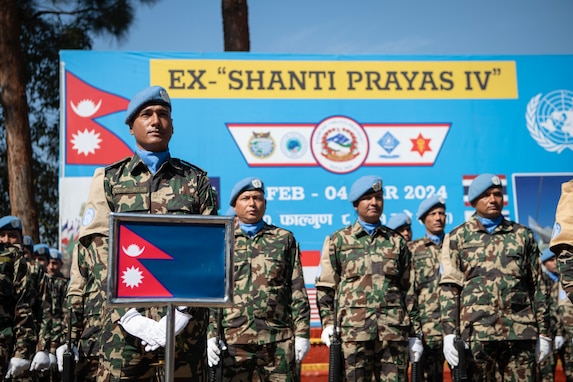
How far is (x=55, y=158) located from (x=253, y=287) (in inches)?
484

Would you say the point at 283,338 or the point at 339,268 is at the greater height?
the point at 339,268

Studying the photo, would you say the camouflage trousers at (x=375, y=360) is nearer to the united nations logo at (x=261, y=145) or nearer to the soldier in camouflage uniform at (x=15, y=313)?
the soldier in camouflage uniform at (x=15, y=313)

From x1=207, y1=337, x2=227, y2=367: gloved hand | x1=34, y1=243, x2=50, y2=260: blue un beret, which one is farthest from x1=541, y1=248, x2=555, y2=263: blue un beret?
x1=34, y1=243, x2=50, y2=260: blue un beret

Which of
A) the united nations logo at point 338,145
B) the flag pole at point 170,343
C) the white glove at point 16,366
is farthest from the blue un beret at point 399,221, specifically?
the flag pole at point 170,343

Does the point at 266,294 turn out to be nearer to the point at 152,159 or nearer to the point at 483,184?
the point at 483,184

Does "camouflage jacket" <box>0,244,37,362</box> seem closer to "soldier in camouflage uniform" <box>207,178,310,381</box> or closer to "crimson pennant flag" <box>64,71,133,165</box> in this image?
"soldier in camouflage uniform" <box>207,178,310,381</box>

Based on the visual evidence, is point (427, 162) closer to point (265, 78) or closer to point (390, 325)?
point (265, 78)

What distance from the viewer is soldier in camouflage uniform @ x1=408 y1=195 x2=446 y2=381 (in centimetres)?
723

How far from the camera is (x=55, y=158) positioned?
54.2 ft

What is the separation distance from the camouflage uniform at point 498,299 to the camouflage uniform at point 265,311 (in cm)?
123

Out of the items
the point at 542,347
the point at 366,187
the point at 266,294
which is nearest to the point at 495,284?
the point at 542,347

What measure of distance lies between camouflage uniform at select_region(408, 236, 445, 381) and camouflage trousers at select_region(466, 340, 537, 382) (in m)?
1.49

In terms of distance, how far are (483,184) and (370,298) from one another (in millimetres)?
1308

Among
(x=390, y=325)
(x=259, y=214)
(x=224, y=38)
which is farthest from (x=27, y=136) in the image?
(x=390, y=325)
